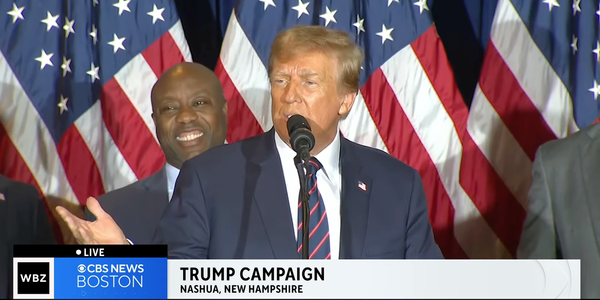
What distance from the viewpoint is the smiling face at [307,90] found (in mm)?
2430

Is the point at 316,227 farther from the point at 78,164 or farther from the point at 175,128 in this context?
the point at 78,164

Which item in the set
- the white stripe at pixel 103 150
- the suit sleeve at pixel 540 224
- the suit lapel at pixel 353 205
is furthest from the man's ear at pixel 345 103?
the white stripe at pixel 103 150

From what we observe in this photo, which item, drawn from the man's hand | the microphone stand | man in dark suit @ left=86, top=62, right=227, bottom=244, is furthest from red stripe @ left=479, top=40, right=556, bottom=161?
the man's hand

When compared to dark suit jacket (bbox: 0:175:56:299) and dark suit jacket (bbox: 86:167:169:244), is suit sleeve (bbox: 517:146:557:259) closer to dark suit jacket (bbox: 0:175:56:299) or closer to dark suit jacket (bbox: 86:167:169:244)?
dark suit jacket (bbox: 86:167:169:244)

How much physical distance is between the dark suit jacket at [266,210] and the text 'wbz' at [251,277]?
535 millimetres

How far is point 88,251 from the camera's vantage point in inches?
68.1

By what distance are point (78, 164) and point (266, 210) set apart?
6.12 feet

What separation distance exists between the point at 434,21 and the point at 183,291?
9.22ft

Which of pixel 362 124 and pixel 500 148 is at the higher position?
pixel 362 124

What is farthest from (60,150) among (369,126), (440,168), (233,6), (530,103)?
(530,103)

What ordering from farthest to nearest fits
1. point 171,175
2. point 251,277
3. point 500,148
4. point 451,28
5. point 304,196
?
point 451,28, point 500,148, point 171,175, point 304,196, point 251,277

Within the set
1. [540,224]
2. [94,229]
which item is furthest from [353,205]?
[94,229]

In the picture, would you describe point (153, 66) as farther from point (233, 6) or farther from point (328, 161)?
point (328, 161)

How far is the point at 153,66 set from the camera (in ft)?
12.8
